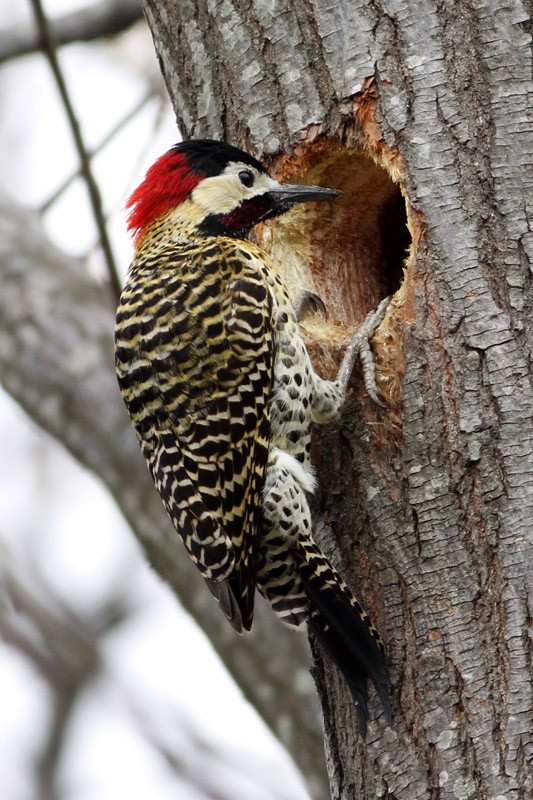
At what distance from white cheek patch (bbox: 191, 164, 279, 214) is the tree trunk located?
0.51 ft

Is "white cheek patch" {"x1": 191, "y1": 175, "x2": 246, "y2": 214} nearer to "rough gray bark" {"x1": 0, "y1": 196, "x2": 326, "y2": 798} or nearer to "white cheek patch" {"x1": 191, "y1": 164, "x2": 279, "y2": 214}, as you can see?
"white cheek patch" {"x1": 191, "y1": 164, "x2": 279, "y2": 214}

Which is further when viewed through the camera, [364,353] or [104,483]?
[104,483]

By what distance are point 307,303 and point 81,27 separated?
2222mm

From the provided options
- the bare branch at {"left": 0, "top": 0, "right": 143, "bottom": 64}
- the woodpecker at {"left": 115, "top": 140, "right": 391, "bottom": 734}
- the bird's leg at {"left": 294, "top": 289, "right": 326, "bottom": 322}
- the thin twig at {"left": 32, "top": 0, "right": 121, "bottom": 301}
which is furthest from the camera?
the bare branch at {"left": 0, "top": 0, "right": 143, "bottom": 64}

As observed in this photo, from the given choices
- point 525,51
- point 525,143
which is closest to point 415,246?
point 525,143

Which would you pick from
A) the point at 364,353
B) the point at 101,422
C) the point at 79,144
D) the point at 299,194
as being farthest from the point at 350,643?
the point at 101,422

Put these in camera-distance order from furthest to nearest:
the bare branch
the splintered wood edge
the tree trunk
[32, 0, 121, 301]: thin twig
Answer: the bare branch < [32, 0, 121, 301]: thin twig < the splintered wood edge < the tree trunk

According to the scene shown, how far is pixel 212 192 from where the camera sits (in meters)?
3.74

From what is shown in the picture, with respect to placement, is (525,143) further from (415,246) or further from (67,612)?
(67,612)

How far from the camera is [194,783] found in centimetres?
383

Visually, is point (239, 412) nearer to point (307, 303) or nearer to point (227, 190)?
point (307, 303)

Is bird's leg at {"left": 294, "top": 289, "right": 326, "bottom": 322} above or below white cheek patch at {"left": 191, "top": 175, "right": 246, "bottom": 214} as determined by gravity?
below

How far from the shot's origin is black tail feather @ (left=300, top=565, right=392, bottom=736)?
270cm

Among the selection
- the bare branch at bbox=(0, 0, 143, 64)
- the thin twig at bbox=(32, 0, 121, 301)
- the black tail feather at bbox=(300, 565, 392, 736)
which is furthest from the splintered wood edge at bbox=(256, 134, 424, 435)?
the bare branch at bbox=(0, 0, 143, 64)
